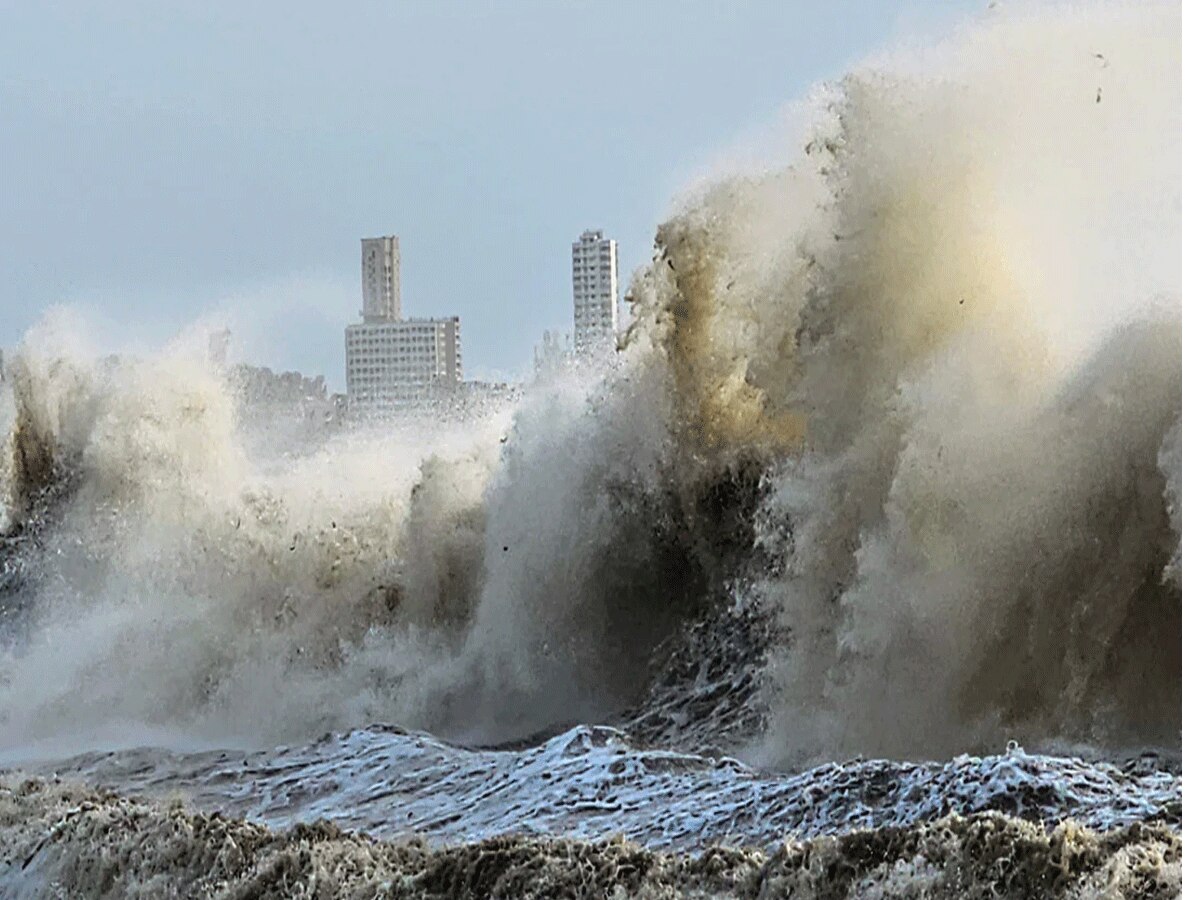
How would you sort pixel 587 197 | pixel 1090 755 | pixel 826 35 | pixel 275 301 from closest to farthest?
pixel 1090 755 → pixel 826 35 → pixel 587 197 → pixel 275 301

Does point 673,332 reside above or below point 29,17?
below

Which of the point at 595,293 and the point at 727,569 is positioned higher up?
the point at 595,293

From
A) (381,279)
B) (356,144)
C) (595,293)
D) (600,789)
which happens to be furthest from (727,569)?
(356,144)

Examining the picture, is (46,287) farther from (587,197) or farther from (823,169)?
(823,169)

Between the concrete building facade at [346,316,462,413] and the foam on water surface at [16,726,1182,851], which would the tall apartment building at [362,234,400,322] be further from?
the foam on water surface at [16,726,1182,851]

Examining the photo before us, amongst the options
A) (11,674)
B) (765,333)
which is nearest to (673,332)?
(765,333)


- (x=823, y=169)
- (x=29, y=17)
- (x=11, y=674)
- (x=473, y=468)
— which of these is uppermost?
(x=29, y=17)

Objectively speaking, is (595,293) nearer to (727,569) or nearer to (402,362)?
(402,362)
